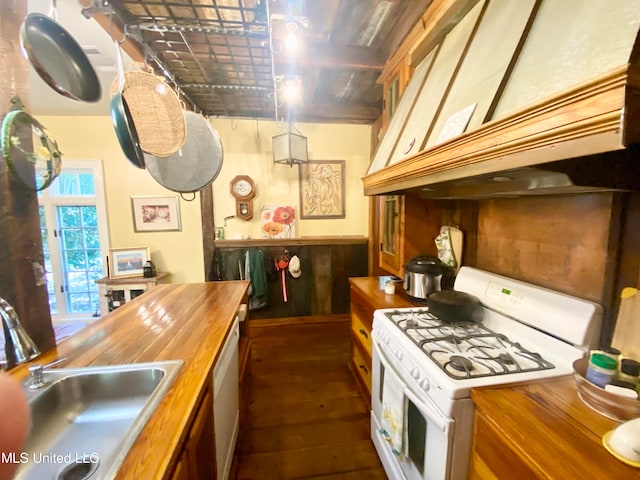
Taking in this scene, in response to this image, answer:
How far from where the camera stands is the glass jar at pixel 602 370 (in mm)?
798

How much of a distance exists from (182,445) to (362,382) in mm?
1655

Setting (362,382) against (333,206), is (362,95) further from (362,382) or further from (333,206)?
(362,382)

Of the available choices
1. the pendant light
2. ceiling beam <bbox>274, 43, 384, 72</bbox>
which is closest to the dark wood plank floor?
the pendant light

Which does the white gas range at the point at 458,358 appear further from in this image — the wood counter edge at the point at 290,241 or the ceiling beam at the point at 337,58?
the wood counter edge at the point at 290,241

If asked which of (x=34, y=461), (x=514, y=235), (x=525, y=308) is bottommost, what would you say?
(x=34, y=461)

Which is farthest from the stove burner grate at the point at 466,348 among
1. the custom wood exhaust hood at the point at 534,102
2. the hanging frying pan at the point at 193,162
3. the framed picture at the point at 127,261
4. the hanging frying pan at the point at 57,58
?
the framed picture at the point at 127,261

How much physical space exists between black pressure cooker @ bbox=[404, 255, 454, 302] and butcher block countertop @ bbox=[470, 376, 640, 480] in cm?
77

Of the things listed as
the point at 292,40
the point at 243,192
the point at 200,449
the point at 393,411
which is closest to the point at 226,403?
the point at 200,449

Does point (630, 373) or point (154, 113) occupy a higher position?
point (154, 113)

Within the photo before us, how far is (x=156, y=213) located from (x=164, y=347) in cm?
279

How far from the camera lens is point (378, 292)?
1.99 meters

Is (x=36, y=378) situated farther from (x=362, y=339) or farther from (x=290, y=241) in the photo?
(x=290, y=241)

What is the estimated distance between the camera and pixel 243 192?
3.44 metres

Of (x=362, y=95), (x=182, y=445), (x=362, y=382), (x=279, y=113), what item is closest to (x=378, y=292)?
(x=362, y=382)
